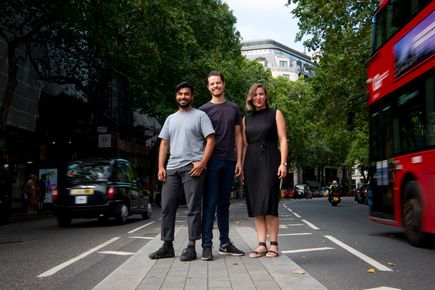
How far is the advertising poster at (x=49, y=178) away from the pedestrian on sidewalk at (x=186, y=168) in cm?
1730

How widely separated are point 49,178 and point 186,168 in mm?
17800

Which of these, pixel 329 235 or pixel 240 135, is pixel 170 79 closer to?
pixel 329 235

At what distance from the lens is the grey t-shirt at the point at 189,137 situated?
5789 millimetres

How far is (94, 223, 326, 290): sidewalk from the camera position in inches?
177

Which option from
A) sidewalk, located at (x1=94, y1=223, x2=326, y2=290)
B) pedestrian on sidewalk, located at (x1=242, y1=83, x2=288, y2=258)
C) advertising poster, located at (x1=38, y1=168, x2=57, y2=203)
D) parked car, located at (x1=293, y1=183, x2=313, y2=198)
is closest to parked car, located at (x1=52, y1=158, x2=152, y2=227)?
sidewalk, located at (x1=94, y1=223, x2=326, y2=290)

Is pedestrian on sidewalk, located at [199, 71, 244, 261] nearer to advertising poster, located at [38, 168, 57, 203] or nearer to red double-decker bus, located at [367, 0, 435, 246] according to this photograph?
red double-decker bus, located at [367, 0, 435, 246]

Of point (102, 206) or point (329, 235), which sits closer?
point (329, 235)

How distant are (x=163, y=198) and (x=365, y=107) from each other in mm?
22758

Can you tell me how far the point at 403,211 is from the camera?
8875 millimetres

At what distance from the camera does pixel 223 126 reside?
6.01 meters

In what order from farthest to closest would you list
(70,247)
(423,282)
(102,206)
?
1. (102,206)
2. (70,247)
3. (423,282)

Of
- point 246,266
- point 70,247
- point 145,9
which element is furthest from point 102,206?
point 246,266

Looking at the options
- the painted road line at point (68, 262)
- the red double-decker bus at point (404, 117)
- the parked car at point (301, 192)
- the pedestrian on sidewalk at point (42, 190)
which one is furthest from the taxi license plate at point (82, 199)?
the parked car at point (301, 192)

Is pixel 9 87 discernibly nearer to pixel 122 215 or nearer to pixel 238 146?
pixel 122 215
